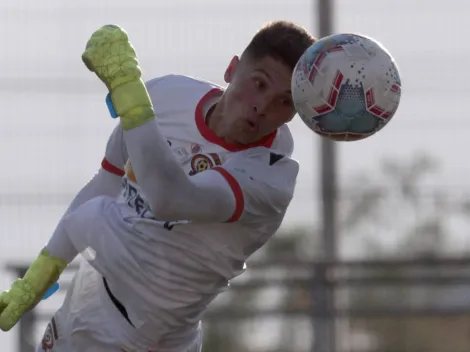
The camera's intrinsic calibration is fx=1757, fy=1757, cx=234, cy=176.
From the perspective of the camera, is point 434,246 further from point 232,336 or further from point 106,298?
point 106,298

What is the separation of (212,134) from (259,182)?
320 mm

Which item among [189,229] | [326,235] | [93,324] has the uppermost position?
[189,229]

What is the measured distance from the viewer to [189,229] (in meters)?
6.35

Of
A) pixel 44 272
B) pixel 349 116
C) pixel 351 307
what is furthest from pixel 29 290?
pixel 351 307

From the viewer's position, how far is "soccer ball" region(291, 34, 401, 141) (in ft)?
19.6

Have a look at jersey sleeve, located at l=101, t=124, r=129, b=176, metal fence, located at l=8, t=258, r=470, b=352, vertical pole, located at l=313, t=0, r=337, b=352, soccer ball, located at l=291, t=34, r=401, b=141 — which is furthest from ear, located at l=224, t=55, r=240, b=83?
metal fence, located at l=8, t=258, r=470, b=352

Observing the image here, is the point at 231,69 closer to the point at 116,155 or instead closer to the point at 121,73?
the point at 116,155

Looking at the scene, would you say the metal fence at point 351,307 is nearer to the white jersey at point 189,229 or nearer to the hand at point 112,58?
the white jersey at point 189,229

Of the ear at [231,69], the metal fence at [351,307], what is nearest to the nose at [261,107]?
the ear at [231,69]

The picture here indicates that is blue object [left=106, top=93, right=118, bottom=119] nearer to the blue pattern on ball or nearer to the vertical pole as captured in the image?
the blue pattern on ball

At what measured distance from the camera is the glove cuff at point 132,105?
568 centimetres

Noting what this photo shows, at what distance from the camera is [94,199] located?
6688mm

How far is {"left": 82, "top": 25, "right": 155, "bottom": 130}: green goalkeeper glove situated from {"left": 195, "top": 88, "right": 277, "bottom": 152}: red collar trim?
0.63 meters

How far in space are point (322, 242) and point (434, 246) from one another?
899 millimetres
